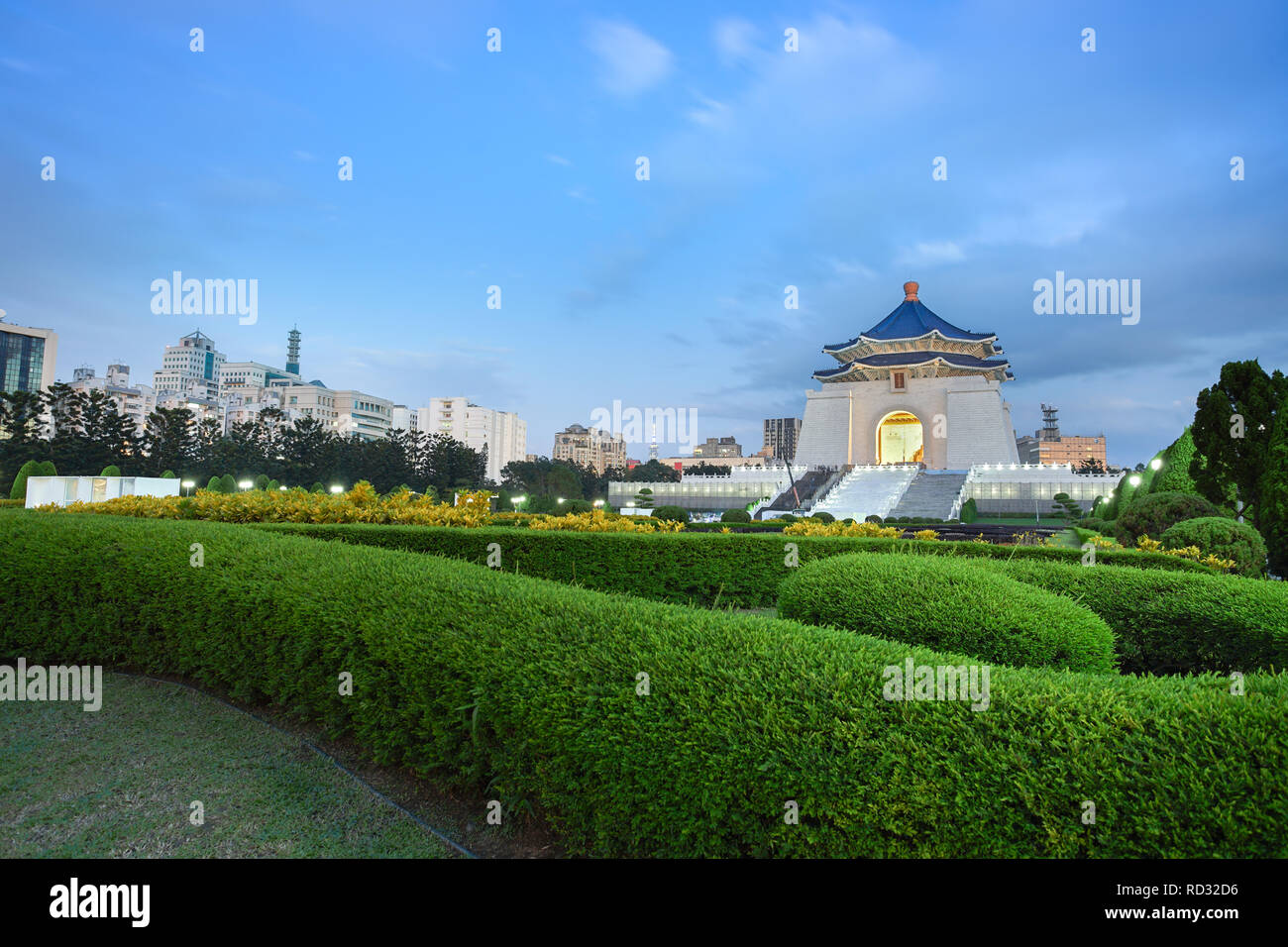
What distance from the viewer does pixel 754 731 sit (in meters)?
2.13

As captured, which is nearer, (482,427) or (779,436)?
(482,427)

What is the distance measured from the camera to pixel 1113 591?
5535 millimetres

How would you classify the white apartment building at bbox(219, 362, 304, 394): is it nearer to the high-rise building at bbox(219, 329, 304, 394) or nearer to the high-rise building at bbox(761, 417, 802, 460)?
the high-rise building at bbox(219, 329, 304, 394)

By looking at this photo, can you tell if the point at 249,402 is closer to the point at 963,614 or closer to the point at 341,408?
the point at 341,408

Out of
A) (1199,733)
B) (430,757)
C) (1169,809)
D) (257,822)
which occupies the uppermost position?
(1199,733)

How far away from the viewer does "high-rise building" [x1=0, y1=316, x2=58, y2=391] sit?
82.1 meters

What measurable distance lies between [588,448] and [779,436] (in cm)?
5849

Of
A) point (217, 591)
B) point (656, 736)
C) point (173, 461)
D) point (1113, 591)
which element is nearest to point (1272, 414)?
point (1113, 591)

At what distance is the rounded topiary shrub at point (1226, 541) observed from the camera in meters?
9.52

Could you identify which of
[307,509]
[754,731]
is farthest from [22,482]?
[754,731]

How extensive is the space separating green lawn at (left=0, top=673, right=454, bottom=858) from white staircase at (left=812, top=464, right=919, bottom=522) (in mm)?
31133

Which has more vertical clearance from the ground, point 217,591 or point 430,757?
point 217,591
